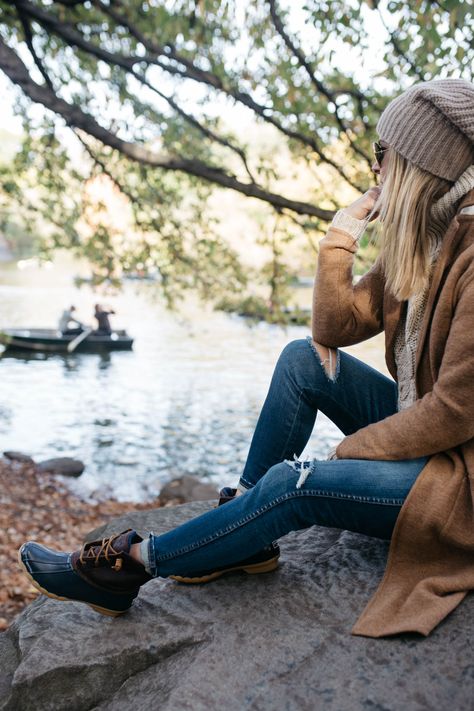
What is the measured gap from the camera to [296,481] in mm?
1804

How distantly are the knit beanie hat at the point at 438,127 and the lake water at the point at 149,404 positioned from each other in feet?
18.6

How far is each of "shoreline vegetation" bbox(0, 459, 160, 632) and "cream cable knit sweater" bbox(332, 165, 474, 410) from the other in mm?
2705

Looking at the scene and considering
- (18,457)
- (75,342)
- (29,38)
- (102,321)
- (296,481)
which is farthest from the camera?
(102,321)

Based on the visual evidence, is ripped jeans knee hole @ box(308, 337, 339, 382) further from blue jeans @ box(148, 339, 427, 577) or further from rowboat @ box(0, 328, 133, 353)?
rowboat @ box(0, 328, 133, 353)

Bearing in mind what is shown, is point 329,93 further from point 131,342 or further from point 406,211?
point 131,342

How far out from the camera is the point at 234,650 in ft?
5.91

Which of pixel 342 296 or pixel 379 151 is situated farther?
pixel 342 296

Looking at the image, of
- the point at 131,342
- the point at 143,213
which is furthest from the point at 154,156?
the point at 131,342

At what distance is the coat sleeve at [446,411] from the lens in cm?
167

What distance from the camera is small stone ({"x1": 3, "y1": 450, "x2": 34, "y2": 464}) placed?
305 inches

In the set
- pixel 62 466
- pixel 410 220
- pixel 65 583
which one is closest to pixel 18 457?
pixel 62 466

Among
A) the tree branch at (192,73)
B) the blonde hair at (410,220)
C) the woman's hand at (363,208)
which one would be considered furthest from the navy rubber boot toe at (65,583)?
the tree branch at (192,73)

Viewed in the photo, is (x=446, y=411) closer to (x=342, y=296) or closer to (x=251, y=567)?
(x=342, y=296)

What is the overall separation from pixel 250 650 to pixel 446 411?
33.0 inches
